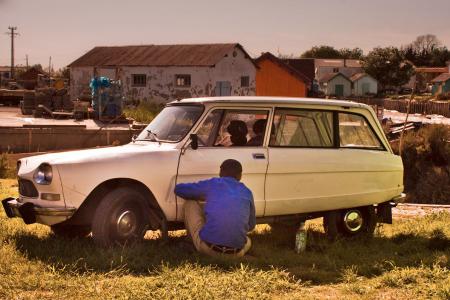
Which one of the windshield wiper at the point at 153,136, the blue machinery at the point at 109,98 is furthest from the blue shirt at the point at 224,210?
the blue machinery at the point at 109,98

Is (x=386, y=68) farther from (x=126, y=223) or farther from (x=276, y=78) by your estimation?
(x=126, y=223)

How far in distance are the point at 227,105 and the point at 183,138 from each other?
0.72 m

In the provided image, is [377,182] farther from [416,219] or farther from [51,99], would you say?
[51,99]

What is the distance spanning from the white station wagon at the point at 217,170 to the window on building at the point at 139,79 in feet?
123

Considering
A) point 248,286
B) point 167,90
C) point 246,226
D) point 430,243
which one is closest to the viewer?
point 248,286

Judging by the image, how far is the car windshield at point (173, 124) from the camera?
745 centimetres

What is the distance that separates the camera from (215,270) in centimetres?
614

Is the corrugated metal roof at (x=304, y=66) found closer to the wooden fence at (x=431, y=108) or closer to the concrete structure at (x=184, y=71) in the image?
the wooden fence at (x=431, y=108)

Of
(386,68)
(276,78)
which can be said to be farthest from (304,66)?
(276,78)

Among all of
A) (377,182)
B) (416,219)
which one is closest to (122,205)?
(377,182)

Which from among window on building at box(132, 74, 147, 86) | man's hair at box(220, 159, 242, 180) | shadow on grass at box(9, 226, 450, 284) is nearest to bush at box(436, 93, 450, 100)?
window on building at box(132, 74, 147, 86)

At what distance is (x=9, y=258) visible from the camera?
250 inches

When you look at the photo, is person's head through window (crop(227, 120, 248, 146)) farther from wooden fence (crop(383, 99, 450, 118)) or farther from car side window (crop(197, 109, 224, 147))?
wooden fence (crop(383, 99, 450, 118))

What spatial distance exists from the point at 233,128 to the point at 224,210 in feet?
4.44
